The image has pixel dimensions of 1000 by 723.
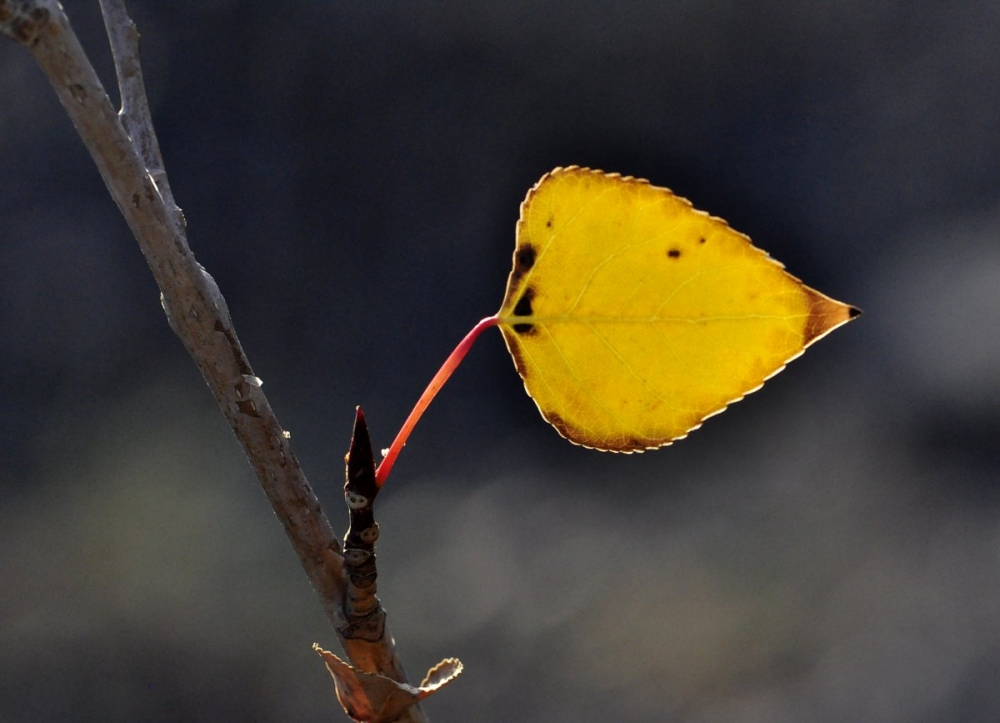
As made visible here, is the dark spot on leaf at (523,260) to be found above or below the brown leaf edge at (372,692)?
above

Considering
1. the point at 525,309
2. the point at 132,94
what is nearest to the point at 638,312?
the point at 525,309

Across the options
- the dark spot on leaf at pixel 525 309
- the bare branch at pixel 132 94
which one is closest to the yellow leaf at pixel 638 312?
the dark spot on leaf at pixel 525 309

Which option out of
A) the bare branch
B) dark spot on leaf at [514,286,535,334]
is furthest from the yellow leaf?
the bare branch

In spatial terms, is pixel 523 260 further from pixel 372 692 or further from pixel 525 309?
pixel 372 692

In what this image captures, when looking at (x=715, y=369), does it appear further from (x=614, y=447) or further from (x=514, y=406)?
(x=514, y=406)

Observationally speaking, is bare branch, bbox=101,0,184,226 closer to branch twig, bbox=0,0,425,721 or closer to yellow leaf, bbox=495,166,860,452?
branch twig, bbox=0,0,425,721

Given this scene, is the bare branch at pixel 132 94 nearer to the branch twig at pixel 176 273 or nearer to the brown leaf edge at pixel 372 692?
the branch twig at pixel 176 273
